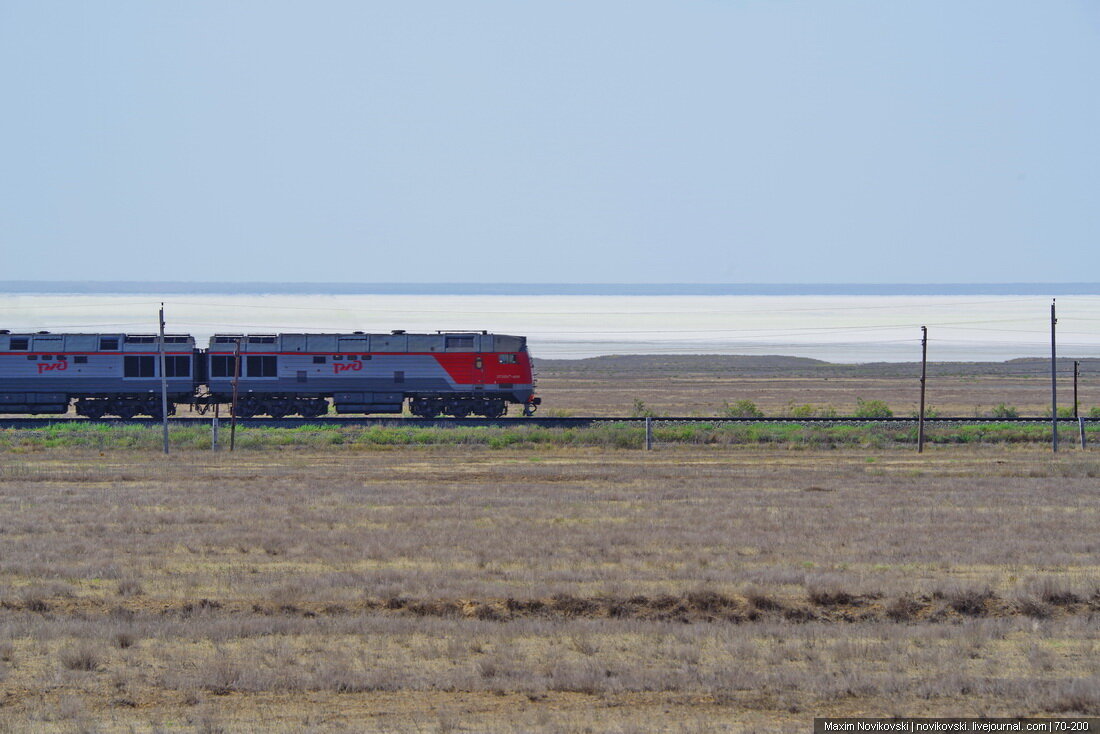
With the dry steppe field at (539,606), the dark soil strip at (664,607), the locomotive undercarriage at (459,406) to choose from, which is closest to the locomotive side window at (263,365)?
the locomotive undercarriage at (459,406)

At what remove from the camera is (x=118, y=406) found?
189 ft

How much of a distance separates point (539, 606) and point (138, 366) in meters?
46.0

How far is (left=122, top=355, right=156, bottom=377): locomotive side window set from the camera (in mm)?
56812

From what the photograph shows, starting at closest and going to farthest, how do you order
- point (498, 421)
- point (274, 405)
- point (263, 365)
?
point (498, 421), point (263, 365), point (274, 405)

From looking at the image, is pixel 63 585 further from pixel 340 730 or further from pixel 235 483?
pixel 235 483

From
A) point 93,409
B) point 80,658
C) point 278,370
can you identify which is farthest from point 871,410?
point 80,658

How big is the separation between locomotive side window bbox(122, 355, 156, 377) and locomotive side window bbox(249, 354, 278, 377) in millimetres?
4930

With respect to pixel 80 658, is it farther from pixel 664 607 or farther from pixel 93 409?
pixel 93 409

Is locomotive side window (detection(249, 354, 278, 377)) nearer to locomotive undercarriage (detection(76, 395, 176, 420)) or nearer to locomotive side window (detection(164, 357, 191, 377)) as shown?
locomotive side window (detection(164, 357, 191, 377))

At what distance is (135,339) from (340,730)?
50293 mm

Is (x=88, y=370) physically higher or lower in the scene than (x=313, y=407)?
higher

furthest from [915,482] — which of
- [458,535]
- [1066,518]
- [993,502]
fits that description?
[458,535]

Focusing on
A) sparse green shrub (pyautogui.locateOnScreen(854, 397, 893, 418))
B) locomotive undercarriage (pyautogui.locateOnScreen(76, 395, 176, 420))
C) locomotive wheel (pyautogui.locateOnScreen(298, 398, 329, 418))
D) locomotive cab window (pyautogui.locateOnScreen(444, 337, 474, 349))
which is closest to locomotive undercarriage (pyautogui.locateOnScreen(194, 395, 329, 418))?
locomotive wheel (pyautogui.locateOnScreen(298, 398, 329, 418))

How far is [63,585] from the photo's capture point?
17.1 meters
